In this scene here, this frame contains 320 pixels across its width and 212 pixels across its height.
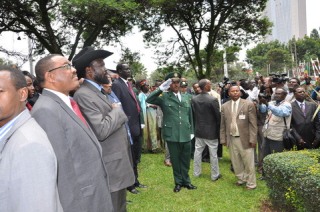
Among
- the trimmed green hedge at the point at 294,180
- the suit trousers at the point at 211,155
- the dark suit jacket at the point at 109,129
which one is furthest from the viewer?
the suit trousers at the point at 211,155

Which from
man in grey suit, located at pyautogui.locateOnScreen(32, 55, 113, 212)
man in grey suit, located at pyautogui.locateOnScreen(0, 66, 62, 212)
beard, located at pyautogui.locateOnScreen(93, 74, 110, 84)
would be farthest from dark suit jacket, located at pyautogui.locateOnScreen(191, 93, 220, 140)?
man in grey suit, located at pyautogui.locateOnScreen(0, 66, 62, 212)

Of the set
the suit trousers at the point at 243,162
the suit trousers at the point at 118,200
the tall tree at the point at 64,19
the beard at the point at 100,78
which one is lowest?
the suit trousers at the point at 243,162

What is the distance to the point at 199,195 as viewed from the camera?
6.19 m

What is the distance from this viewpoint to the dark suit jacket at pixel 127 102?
5570 millimetres

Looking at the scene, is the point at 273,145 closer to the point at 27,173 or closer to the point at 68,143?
the point at 68,143

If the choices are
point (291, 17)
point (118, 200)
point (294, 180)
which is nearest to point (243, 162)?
point (294, 180)

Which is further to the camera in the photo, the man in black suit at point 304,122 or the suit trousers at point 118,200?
the man in black suit at point 304,122

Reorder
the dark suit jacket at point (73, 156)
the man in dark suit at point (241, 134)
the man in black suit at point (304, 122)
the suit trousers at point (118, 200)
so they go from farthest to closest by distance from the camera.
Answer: the man in dark suit at point (241, 134) < the man in black suit at point (304, 122) < the suit trousers at point (118, 200) < the dark suit jacket at point (73, 156)

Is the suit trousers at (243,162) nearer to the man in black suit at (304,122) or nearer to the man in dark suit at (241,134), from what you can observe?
the man in dark suit at (241,134)

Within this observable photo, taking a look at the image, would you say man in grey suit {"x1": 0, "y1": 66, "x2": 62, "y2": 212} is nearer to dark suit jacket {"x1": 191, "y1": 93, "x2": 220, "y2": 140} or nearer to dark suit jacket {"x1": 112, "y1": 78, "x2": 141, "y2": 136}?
dark suit jacket {"x1": 112, "y1": 78, "x2": 141, "y2": 136}

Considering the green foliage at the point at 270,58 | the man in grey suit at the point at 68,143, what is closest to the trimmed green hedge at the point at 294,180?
the man in grey suit at the point at 68,143

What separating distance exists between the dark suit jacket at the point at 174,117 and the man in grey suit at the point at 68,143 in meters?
3.53

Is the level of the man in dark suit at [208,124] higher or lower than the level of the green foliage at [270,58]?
lower

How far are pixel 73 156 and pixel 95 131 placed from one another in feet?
2.30
